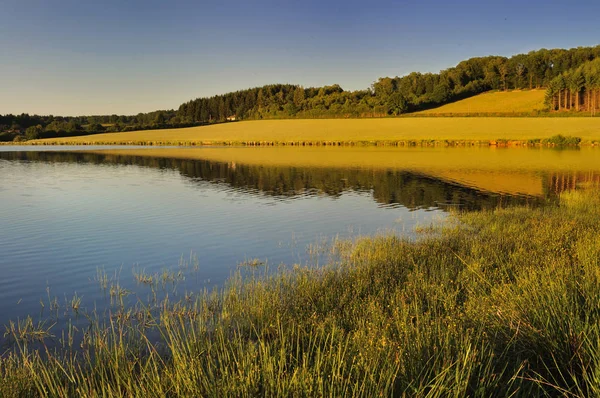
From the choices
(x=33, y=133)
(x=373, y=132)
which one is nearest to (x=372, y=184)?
(x=373, y=132)

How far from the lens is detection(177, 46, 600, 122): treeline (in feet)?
451

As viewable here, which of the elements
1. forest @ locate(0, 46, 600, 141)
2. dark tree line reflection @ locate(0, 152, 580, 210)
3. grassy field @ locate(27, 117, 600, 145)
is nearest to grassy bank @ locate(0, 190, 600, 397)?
dark tree line reflection @ locate(0, 152, 580, 210)

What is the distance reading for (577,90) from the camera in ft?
364

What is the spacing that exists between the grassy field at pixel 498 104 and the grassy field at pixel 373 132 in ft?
49.1

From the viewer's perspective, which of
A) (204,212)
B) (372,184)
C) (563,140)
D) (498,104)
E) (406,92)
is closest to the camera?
(204,212)

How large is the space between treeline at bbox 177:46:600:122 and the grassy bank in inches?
4923

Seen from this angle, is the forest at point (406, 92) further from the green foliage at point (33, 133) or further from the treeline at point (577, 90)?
the treeline at point (577, 90)

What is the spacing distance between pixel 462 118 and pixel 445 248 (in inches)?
4294

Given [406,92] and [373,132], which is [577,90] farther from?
[373,132]

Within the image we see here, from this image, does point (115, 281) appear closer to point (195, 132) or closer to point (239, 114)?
point (195, 132)

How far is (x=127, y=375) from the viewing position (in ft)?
18.6

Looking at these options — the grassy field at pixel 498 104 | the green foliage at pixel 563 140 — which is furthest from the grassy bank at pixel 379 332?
the grassy field at pixel 498 104

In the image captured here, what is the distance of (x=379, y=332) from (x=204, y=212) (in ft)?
64.4

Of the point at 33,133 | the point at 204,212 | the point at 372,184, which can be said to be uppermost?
the point at 33,133
